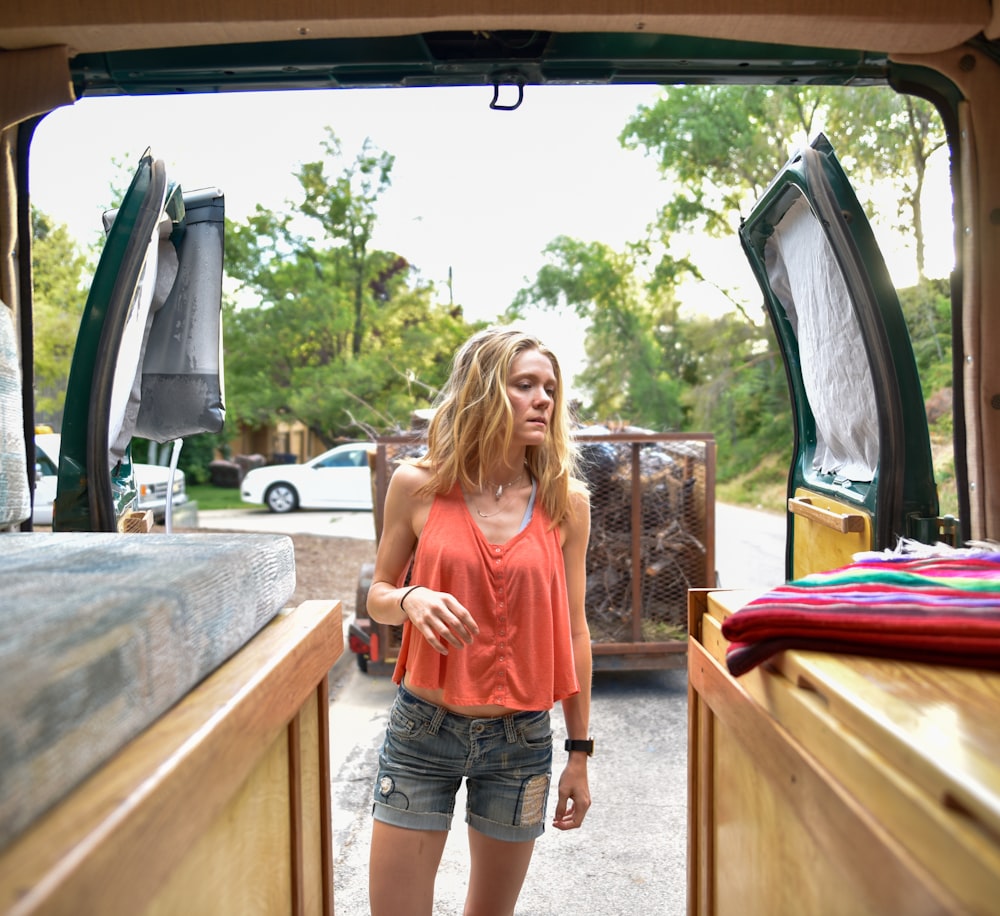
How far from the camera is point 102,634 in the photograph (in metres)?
0.85

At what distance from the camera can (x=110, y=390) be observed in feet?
7.55

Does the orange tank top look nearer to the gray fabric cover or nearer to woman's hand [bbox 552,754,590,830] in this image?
woman's hand [bbox 552,754,590,830]

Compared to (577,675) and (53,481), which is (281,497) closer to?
(53,481)

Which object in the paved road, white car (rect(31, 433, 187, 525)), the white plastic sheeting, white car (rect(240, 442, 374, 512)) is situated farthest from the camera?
white car (rect(240, 442, 374, 512))

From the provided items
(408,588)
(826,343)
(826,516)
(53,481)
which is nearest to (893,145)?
(53,481)

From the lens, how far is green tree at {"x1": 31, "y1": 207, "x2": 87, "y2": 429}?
50.0 ft

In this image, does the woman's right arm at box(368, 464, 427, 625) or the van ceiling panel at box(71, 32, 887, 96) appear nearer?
the woman's right arm at box(368, 464, 427, 625)

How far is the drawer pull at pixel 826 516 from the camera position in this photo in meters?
2.35

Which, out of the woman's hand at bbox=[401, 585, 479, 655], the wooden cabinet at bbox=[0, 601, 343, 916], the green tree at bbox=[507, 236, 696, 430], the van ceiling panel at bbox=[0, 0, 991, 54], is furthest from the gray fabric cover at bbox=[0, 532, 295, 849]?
the green tree at bbox=[507, 236, 696, 430]

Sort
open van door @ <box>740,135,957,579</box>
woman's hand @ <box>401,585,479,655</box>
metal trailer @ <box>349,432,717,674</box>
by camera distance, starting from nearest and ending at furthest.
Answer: woman's hand @ <box>401,585,479,655</box> → open van door @ <box>740,135,957,579</box> → metal trailer @ <box>349,432,717,674</box>

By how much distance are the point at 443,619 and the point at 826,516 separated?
4.30 ft

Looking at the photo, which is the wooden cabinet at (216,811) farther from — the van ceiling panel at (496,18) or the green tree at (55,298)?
the green tree at (55,298)

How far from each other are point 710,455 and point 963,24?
3174mm

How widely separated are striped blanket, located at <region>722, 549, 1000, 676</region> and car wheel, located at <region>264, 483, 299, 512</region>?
15.6m
